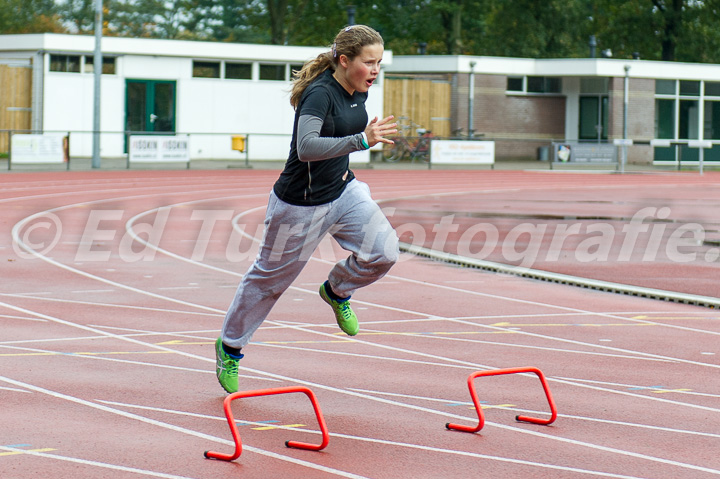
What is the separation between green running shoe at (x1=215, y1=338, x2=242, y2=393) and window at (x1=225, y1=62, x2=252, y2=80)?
36.5 metres

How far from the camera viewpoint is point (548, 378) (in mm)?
7316

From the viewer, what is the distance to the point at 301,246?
6.32 meters

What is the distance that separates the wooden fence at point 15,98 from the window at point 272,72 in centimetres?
839

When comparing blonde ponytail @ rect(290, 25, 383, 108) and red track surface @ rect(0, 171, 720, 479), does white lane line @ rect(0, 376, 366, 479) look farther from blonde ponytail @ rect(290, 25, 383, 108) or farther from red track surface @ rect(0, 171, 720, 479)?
blonde ponytail @ rect(290, 25, 383, 108)

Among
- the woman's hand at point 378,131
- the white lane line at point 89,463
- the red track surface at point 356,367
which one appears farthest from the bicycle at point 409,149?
the white lane line at point 89,463

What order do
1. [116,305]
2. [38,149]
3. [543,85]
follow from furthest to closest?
[543,85] → [38,149] → [116,305]

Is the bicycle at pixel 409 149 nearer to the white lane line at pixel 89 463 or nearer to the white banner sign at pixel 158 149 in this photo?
the white banner sign at pixel 158 149

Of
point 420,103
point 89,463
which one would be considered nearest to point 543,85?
point 420,103

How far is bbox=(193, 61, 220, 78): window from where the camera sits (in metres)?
41.6

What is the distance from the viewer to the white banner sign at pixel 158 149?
34.7m

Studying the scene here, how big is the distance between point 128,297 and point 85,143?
28.5 m

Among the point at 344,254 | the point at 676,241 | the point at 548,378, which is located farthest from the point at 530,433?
the point at 676,241

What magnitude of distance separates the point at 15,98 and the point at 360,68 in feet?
114

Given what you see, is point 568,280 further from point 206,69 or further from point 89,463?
point 206,69
